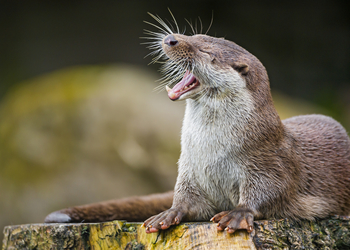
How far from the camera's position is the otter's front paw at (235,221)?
1589 millimetres

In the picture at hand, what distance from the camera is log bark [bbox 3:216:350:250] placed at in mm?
1608

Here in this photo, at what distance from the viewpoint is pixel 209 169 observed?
190cm

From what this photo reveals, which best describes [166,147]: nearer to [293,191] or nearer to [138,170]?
[138,170]

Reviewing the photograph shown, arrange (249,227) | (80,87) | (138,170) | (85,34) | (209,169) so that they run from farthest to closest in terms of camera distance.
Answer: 1. (85,34)
2. (80,87)
3. (138,170)
4. (209,169)
5. (249,227)

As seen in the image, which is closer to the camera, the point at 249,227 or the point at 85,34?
the point at 249,227

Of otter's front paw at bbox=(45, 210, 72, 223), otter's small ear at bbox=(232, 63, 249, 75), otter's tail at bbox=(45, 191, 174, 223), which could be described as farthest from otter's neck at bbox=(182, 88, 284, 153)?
otter's front paw at bbox=(45, 210, 72, 223)

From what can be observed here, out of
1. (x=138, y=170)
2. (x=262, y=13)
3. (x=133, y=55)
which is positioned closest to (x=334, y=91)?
(x=262, y=13)

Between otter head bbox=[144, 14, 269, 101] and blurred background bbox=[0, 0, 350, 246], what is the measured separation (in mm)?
1150

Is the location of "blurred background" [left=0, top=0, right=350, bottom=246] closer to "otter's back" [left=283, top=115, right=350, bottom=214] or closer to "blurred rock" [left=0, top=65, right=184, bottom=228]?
"blurred rock" [left=0, top=65, right=184, bottom=228]

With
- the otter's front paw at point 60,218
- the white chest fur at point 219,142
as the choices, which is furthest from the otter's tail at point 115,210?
the white chest fur at point 219,142

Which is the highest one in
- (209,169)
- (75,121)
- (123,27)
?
(123,27)

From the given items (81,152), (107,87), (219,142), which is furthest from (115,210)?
(107,87)

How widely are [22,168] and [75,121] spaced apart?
33.8 inches

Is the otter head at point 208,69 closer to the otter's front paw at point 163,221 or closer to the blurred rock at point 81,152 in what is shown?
the otter's front paw at point 163,221
